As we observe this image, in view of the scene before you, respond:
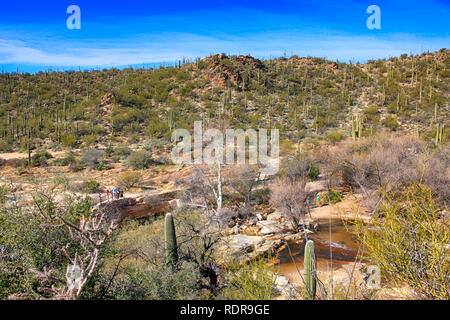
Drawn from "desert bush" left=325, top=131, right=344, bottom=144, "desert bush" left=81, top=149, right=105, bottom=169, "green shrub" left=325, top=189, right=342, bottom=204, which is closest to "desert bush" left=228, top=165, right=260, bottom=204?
"green shrub" left=325, top=189, right=342, bottom=204

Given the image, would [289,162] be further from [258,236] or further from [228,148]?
[258,236]

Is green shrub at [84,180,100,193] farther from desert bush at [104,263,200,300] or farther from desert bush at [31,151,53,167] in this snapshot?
desert bush at [104,263,200,300]

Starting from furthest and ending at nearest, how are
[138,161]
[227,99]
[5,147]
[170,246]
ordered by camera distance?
[227,99] < [5,147] < [138,161] < [170,246]

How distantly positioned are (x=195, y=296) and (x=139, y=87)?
40692 millimetres

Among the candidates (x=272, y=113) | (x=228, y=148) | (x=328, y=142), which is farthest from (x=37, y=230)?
(x=272, y=113)

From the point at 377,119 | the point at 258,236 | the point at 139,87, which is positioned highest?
the point at 139,87

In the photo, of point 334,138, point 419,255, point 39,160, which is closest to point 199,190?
point 419,255

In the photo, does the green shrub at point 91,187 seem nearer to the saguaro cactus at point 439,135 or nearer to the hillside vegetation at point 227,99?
the hillside vegetation at point 227,99

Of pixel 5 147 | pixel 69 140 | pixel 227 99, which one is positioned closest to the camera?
pixel 5 147

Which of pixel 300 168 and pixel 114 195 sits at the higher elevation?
pixel 300 168

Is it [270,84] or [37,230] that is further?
[270,84]

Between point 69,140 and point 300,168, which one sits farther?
point 69,140

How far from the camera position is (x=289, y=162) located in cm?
1989

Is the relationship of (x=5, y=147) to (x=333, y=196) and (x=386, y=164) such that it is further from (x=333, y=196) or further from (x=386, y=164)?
(x=386, y=164)
